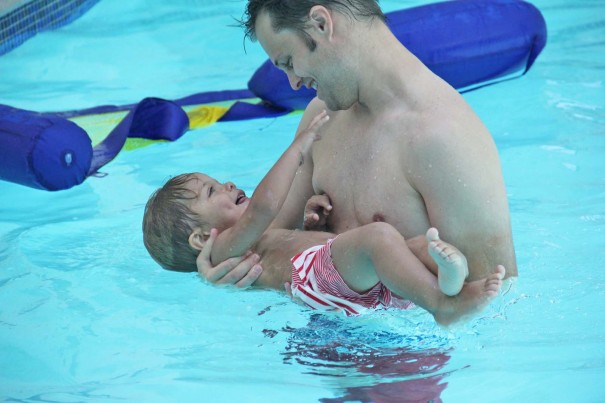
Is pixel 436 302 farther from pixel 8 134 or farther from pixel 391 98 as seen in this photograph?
pixel 8 134

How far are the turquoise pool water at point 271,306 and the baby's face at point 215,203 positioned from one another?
320 millimetres

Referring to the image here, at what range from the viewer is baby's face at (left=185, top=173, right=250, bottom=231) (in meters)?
3.62

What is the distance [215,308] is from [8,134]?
198cm

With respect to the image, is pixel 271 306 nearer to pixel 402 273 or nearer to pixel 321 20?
pixel 402 273

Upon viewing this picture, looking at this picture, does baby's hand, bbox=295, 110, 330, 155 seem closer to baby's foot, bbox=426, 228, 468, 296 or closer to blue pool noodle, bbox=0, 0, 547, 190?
baby's foot, bbox=426, 228, 468, 296

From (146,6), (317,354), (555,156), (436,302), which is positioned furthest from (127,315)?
(146,6)

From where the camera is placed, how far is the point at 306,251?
10.5 feet

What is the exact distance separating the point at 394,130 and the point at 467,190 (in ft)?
1.05

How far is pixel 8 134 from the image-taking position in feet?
16.9

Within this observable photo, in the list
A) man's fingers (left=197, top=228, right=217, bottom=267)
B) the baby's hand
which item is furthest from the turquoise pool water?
the baby's hand

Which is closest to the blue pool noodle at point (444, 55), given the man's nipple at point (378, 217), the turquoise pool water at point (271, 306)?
the turquoise pool water at point (271, 306)

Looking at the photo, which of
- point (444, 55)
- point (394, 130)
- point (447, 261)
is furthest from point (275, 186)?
point (444, 55)

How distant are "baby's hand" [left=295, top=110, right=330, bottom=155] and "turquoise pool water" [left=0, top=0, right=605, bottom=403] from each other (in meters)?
0.63

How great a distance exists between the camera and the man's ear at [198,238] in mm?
3584
